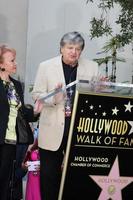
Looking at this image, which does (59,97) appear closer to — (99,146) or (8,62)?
(99,146)

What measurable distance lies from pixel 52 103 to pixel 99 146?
1.51ft

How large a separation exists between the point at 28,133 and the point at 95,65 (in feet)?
2.53

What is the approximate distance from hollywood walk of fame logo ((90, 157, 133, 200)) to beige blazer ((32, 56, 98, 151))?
42cm

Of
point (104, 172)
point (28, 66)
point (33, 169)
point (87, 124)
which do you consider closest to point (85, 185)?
point (104, 172)

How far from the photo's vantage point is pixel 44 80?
3646 millimetres

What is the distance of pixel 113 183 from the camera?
3455 mm

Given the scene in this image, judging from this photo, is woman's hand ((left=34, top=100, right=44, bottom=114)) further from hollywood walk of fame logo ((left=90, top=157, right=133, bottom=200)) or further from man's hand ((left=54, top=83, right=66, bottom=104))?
hollywood walk of fame logo ((left=90, top=157, right=133, bottom=200))

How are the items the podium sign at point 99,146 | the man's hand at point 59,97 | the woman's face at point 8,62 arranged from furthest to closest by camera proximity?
the woman's face at point 8,62
the man's hand at point 59,97
the podium sign at point 99,146

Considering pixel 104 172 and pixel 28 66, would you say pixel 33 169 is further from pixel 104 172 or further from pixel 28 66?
pixel 28 66

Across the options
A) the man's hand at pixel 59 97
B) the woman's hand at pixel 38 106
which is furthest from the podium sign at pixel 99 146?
the woman's hand at pixel 38 106

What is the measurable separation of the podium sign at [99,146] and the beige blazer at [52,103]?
259 millimetres

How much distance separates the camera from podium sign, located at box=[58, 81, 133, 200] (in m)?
3.34

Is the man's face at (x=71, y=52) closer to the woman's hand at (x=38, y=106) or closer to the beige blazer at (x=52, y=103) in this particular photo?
the beige blazer at (x=52, y=103)

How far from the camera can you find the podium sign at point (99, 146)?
3336 mm
